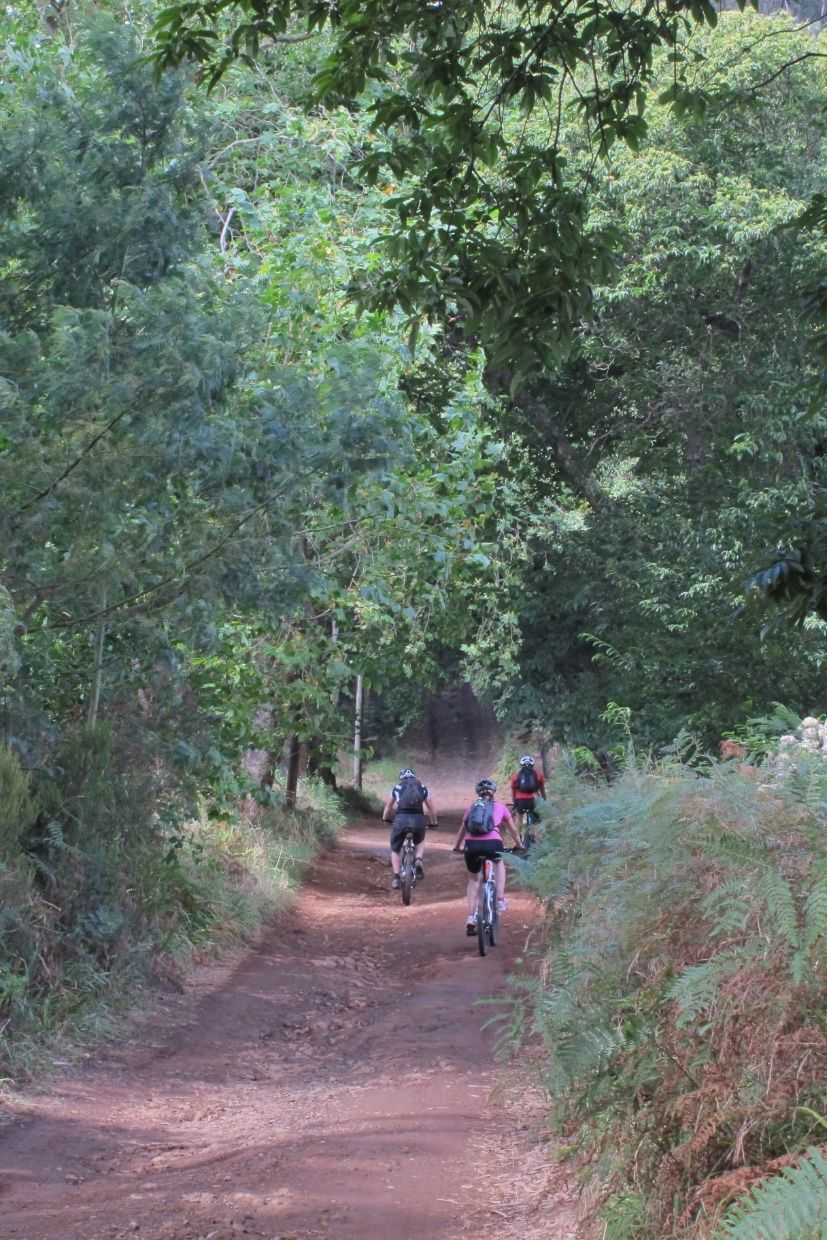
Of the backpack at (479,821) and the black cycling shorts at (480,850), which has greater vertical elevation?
the backpack at (479,821)

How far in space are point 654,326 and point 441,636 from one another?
6.02 meters

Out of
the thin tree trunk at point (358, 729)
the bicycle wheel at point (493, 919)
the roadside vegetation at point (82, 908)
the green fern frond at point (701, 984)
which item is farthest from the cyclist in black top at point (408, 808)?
the green fern frond at point (701, 984)

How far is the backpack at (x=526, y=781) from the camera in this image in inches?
839

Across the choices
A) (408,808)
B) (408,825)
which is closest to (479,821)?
(408,808)

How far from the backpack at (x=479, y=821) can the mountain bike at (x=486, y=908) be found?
Result: 10.7 inches

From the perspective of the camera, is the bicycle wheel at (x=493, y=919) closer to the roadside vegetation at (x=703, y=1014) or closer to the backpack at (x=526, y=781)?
the roadside vegetation at (x=703, y=1014)

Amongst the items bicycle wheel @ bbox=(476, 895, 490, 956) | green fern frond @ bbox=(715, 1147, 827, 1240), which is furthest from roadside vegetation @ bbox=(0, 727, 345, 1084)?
green fern frond @ bbox=(715, 1147, 827, 1240)

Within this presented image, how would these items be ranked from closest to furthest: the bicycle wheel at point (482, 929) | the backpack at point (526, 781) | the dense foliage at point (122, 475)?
1. the dense foliage at point (122, 475)
2. the bicycle wheel at point (482, 929)
3. the backpack at point (526, 781)

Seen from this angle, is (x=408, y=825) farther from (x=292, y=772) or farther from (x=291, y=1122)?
(x=291, y=1122)

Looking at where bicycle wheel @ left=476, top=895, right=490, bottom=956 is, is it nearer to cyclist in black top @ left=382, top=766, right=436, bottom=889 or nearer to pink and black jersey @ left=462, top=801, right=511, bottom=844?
pink and black jersey @ left=462, top=801, right=511, bottom=844

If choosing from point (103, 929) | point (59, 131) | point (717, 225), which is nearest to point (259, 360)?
point (59, 131)

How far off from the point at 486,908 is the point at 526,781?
26.8ft

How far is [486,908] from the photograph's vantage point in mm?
13266

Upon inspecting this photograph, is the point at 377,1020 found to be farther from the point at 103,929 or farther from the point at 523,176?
the point at 523,176
